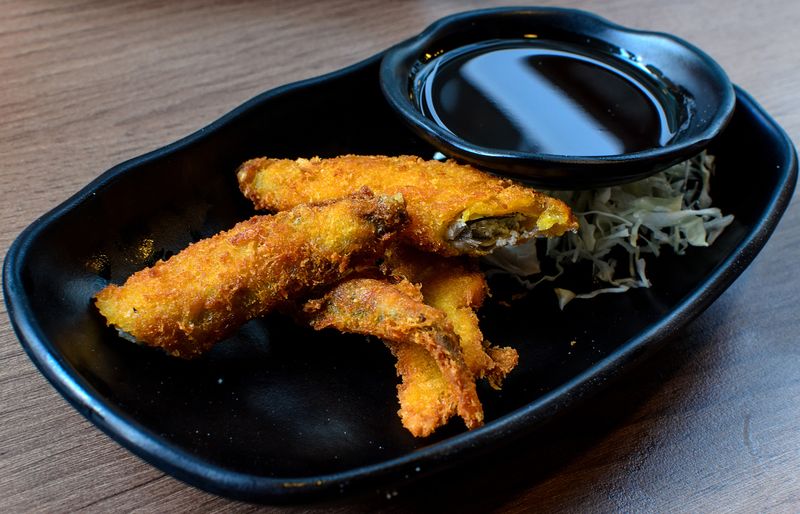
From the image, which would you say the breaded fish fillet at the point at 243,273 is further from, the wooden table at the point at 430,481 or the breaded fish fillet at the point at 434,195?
the wooden table at the point at 430,481

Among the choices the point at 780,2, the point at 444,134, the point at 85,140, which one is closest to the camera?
the point at 444,134

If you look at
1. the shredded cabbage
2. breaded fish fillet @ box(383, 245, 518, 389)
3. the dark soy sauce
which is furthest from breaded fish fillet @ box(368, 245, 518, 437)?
the dark soy sauce

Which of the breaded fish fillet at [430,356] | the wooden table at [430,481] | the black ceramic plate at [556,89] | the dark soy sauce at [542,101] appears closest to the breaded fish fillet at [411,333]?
the breaded fish fillet at [430,356]

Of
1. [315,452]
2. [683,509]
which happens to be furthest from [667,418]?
[315,452]

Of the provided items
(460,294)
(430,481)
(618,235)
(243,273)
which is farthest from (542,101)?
(430,481)

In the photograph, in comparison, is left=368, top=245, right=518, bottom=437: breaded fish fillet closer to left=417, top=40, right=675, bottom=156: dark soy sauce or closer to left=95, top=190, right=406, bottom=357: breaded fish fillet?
left=95, top=190, right=406, bottom=357: breaded fish fillet

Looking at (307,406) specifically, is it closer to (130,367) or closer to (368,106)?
(130,367)

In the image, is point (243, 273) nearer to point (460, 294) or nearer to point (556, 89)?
point (460, 294)
